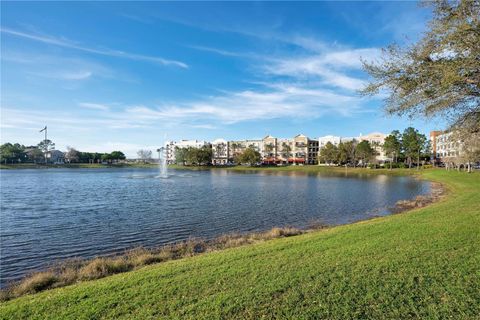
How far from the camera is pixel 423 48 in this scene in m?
9.42

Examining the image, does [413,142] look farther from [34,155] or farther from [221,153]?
[34,155]

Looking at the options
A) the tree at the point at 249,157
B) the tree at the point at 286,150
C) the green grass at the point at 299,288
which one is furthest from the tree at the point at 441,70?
the tree at the point at 286,150

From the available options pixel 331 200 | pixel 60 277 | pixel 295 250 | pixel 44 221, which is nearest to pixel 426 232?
pixel 295 250

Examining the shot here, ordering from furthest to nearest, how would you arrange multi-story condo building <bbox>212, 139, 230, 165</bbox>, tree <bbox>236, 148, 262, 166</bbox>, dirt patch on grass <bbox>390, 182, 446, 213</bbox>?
multi-story condo building <bbox>212, 139, 230, 165</bbox>, tree <bbox>236, 148, 262, 166</bbox>, dirt patch on grass <bbox>390, 182, 446, 213</bbox>

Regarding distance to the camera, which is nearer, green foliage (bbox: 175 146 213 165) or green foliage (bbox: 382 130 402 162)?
green foliage (bbox: 382 130 402 162)

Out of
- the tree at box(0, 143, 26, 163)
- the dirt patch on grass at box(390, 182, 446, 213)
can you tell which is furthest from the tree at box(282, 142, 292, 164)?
the tree at box(0, 143, 26, 163)

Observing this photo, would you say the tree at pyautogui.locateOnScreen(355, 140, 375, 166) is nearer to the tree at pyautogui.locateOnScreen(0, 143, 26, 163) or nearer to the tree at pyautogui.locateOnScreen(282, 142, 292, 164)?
the tree at pyautogui.locateOnScreen(282, 142, 292, 164)

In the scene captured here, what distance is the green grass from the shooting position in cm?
563

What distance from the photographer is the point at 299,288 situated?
657 cm

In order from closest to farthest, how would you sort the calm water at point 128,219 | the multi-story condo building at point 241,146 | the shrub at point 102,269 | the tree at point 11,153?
the shrub at point 102,269 → the calm water at point 128,219 → the tree at point 11,153 → the multi-story condo building at point 241,146

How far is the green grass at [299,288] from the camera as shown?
5629mm

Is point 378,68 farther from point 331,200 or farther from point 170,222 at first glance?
point 331,200

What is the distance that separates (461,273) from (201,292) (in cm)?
616

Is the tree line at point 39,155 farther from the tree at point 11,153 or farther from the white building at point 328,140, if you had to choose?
the white building at point 328,140
